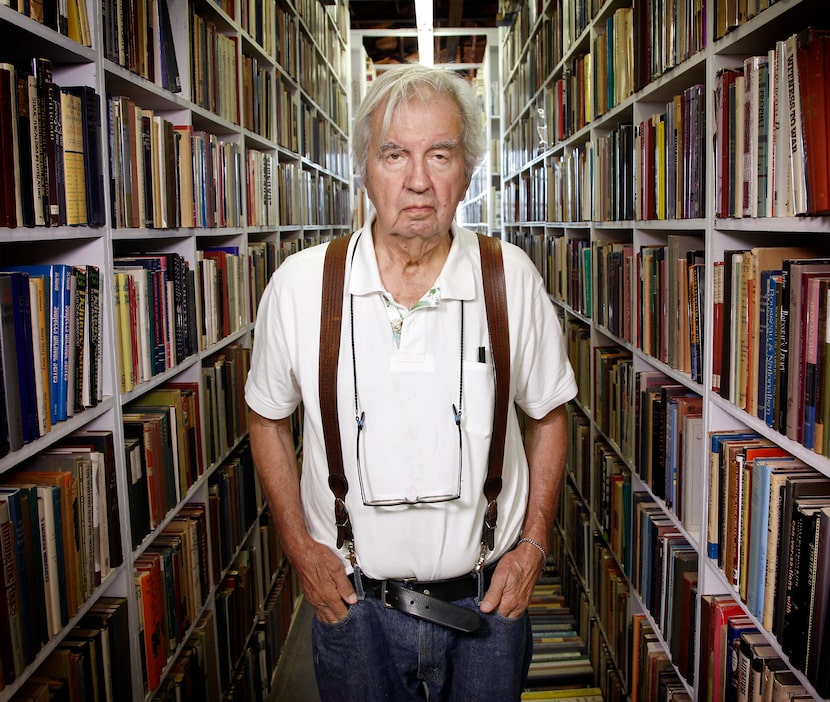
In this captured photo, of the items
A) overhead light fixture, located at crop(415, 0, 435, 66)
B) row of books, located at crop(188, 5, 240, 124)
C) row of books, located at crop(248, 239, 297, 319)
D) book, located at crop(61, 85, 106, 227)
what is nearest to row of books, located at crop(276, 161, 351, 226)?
row of books, located at crop(248, 239, 297, 319)

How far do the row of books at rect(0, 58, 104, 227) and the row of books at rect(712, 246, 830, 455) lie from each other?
121 cm

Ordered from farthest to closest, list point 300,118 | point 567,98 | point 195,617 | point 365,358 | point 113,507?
point 300,118
point 567,98
point 195,617
point 113,507
point 365,358

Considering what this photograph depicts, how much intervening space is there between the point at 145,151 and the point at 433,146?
0.77 m

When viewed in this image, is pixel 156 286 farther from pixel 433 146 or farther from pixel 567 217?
pixel 567 217

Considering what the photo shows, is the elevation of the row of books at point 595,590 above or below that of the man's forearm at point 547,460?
below

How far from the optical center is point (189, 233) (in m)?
2.16

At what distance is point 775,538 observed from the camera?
1.33 m

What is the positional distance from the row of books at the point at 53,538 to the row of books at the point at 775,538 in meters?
1.20

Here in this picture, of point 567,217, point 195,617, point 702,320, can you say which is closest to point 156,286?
point 195,617

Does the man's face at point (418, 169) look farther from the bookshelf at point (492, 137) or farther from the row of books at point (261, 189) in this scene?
the bookshelf at point (492, 137)

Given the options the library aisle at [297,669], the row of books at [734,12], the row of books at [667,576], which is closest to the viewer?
the row of books at [734,12]

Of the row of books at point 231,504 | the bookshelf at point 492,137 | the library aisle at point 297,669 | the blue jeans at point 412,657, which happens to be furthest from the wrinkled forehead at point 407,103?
the bookshelf at point 492,137

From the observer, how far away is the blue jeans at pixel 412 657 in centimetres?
139

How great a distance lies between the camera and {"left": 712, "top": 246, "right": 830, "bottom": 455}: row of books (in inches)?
46.9
